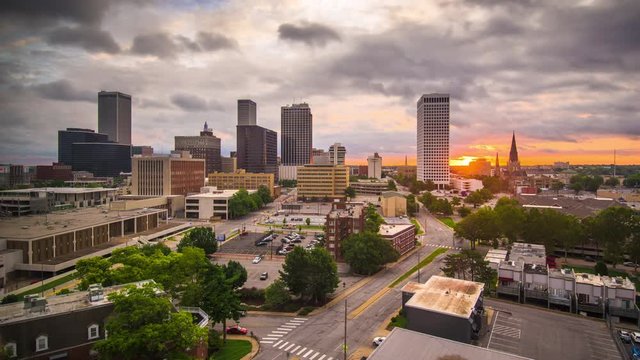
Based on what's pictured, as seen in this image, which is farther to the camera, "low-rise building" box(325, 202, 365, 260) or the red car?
"low-rise building" box(325, 202, 365, 260)

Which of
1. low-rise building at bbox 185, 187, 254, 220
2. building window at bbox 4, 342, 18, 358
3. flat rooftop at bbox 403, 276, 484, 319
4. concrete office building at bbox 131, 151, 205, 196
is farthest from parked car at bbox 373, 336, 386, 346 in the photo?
concrete office building at bbox 131, 151, 205, 196

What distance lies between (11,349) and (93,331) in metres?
5.47

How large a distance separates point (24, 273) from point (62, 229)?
10485 mm

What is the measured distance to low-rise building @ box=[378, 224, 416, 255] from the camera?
3270 inches

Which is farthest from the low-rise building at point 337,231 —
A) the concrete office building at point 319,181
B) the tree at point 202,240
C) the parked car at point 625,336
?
the concrete office building at point 319,181

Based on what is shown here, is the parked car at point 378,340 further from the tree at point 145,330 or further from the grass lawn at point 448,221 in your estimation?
the grass lawn at point 448,221

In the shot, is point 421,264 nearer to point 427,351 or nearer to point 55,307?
point 427,351

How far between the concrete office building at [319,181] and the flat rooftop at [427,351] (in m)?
160

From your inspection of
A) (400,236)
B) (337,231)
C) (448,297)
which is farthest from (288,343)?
(400,236)

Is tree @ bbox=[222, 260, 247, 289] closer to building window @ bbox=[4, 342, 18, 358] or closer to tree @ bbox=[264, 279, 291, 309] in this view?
tree @ bbox=[264, 279, 291, 309]

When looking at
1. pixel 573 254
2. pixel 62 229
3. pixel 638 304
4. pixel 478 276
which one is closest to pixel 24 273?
pixel 62 229

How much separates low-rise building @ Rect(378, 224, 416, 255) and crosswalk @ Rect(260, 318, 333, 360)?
1473 inches

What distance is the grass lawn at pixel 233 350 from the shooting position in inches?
1577

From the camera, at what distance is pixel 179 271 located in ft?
152
